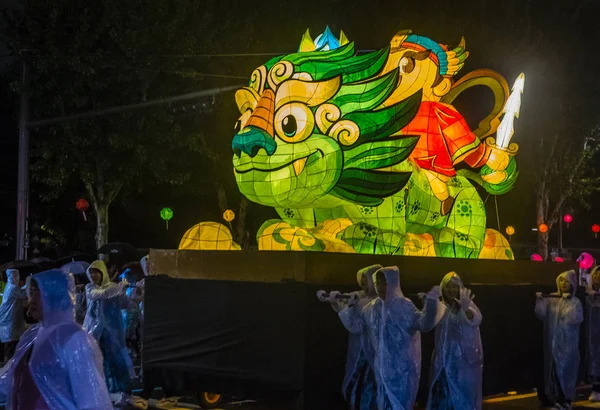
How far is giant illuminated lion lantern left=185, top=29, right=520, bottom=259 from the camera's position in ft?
33.9

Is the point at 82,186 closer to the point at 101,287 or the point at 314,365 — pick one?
the point at 101,287

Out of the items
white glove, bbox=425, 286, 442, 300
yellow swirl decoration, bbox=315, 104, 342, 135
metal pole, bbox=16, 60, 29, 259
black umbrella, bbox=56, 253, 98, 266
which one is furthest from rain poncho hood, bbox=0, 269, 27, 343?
white glove, bbox=425, 286, 442, 300

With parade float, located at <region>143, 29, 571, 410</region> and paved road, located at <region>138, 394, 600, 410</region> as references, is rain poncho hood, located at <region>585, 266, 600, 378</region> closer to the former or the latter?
paved road, located at <region>138, 394, 600, 410</region>

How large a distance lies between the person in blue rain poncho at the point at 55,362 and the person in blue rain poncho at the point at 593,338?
1047 centimetres

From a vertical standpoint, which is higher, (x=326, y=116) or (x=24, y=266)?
(x=326, y=116)

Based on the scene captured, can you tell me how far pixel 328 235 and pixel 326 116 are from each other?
1426 millimetres

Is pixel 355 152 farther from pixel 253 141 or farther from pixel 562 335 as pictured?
pixel 562 335

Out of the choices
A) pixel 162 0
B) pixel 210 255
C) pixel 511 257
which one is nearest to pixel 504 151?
pixel 511 257

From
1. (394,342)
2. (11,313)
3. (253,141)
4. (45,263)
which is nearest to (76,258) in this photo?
(45,263)

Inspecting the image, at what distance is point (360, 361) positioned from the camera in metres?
9.22

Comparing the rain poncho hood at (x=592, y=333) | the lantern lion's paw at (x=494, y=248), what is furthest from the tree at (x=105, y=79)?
the rain poncho hood at (x=592, y=333)

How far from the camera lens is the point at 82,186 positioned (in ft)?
96.4

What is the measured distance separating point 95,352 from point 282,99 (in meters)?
6.36

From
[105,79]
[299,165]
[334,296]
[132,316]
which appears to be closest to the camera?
[334,296]
